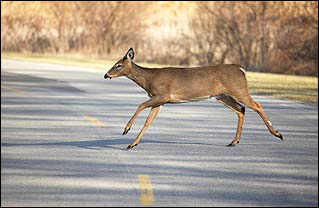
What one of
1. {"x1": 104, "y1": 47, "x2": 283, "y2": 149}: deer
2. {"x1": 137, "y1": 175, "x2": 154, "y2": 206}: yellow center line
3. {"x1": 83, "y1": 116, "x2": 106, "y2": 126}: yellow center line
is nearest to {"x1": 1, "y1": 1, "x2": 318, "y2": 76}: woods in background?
{"x1": 83, "y1": 116, "x2": 106, "y2": 126}: yellow center line

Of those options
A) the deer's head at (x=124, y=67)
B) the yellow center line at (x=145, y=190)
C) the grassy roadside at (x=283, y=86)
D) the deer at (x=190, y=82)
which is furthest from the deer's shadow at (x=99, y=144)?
the grassy roadside at (x=283, y=86)

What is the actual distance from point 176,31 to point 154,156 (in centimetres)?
3253

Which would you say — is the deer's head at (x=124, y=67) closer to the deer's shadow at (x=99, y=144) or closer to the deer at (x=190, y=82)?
the deer at (x=190, y=82)

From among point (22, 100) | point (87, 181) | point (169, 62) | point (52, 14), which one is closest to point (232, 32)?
point (169, 62)

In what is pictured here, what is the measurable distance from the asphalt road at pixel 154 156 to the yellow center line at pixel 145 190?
0.01 meters

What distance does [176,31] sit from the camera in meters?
44.9

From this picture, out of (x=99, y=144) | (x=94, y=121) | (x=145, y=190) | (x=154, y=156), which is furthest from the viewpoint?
(x=94, y=121)

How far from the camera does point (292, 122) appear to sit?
17781 mm

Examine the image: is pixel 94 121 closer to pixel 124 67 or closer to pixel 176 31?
pixel 124 67

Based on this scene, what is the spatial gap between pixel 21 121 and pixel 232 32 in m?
23.1

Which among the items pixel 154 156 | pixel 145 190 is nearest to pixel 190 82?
pixel 154 156

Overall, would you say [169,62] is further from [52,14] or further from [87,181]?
[87,181]

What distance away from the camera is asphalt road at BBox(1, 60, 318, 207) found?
9750mm

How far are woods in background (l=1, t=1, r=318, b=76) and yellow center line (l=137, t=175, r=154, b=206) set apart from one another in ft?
80.8
